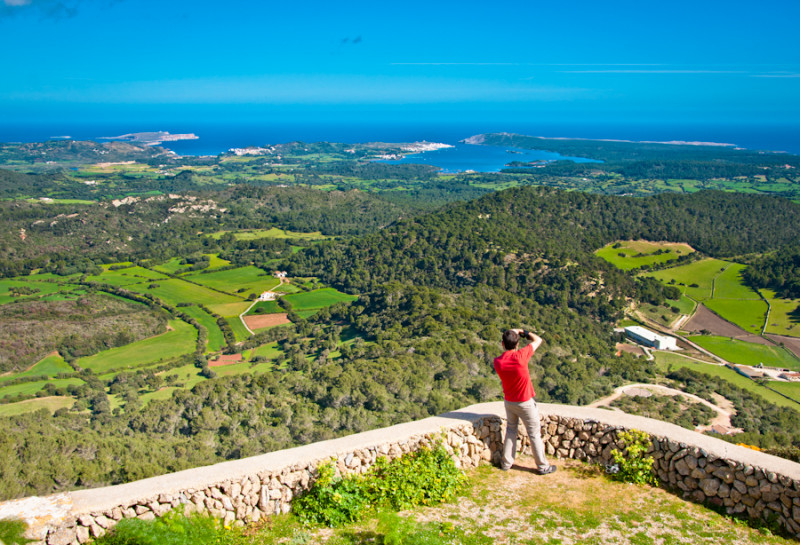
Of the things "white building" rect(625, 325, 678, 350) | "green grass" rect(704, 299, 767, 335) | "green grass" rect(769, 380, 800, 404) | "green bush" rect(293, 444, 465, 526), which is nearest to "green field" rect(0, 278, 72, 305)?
"white building" rect(625, 325, 678, 350)

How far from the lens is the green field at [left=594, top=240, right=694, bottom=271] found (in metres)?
70.3

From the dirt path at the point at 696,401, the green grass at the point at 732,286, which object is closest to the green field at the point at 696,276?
the green grass at the point at 732,286

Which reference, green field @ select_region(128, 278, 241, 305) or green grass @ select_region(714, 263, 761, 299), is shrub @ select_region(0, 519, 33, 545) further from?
green grass @ select_region(714, 263, 761, 299)

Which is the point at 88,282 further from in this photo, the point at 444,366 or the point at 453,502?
the point at 453,502

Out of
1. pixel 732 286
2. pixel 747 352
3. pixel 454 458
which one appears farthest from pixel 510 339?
pixel 732 286

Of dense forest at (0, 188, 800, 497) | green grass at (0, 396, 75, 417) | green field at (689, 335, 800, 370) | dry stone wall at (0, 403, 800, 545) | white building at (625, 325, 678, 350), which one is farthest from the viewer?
white building at (625, 325, 678, 350)

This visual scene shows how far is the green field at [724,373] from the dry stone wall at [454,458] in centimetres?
3345

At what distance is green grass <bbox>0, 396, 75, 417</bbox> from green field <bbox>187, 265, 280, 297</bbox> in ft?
95.0

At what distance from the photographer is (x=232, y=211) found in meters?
108

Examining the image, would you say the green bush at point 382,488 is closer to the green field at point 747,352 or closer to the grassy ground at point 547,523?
the grassy ground at point 547,523

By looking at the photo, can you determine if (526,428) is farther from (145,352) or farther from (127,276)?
(127,276)

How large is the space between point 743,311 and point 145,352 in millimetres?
61354

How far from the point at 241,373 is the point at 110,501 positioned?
3278cm

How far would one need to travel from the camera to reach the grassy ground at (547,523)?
658cm
